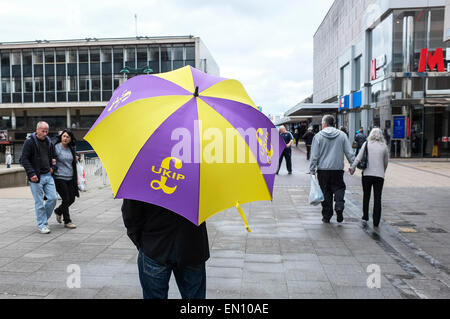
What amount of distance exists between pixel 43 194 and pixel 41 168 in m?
0.47

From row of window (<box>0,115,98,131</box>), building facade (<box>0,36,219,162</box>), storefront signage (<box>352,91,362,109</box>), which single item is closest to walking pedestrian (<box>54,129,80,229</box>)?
storefront signage (<box>352,91,362,109</box>)

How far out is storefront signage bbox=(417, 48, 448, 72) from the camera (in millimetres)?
22344

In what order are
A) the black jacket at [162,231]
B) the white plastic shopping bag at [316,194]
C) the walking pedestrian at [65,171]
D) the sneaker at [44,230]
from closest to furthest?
the black jacket at [162,231], the sneaker at [44,230], the walking pedestrian at [65,171], the white plastic shopping bag at [316,194]

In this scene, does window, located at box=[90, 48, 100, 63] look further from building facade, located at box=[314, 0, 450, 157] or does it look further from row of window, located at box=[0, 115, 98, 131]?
building facade, located at box=[314, 0, 450, 157]

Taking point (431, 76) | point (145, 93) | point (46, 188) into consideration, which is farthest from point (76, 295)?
point (431, 76)

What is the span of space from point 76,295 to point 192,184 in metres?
2.53

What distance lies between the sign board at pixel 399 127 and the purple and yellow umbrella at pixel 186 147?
22.8 m

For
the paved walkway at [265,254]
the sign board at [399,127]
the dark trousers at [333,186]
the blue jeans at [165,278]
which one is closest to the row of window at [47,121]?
the sign board at [399,127]

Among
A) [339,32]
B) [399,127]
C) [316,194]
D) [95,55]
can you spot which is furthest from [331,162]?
[95,55]

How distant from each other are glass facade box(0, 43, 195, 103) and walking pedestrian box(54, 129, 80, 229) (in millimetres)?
38926

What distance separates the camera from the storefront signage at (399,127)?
23.3 meters

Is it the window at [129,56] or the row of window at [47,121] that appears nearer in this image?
the window at [129,56]

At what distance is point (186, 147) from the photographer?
7.44ft

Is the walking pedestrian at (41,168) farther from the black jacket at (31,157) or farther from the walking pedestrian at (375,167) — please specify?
the walking pedestrian at (375,167)
